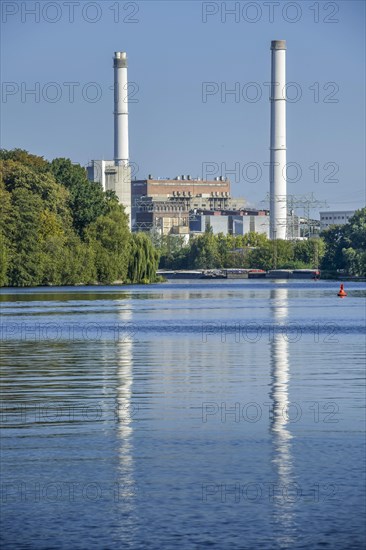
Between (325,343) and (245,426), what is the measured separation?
19.7 meters

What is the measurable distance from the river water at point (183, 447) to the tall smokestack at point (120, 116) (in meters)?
150

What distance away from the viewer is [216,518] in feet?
46.7

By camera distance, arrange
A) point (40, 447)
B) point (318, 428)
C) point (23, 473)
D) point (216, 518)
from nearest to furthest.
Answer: point (216, 518) < point (23, 473) < point (40, 447) < point (318, 428)

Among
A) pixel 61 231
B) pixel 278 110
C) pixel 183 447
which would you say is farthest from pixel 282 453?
pixel 278 110

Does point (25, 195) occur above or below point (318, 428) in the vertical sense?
above

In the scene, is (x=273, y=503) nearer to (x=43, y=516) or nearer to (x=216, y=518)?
(x=216, y=518)

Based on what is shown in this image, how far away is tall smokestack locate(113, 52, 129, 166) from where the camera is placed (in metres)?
185

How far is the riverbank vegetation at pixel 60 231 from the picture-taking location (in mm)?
96188

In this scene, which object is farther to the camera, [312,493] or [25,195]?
[25,195]

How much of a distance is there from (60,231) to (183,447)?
85007mm

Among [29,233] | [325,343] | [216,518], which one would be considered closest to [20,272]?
[29,233]

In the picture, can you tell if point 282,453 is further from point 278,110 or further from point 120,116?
point 120,116

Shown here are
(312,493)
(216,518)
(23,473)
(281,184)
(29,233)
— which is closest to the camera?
(216,518)

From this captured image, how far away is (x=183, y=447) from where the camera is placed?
720 inches
